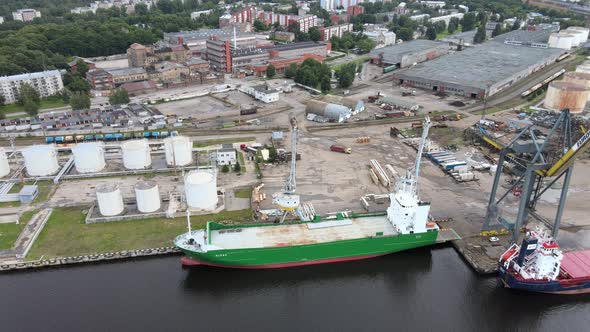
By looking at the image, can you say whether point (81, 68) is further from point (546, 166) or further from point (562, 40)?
point (562, 40)

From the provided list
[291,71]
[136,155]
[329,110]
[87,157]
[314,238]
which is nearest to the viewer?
[314,238]

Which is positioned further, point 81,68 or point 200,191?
point 81,68

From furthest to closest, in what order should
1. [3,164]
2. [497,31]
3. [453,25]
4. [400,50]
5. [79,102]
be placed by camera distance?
[453,25]
[497,31]
[400,50]
[79,102]
[3,164]

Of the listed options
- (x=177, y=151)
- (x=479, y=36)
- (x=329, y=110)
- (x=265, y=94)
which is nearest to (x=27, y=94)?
(x=177, y=151)

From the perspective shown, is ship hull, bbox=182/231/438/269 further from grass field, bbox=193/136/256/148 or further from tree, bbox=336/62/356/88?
tree, bbox=336/62/356/88

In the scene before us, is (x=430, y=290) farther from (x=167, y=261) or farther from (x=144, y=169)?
(x=144, y=169)

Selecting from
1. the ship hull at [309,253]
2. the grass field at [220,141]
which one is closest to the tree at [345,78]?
the grass field at [220,141]

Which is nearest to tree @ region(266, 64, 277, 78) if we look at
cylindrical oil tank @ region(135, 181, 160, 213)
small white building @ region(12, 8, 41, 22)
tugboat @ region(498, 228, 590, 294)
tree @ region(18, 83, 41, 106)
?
tree @ region(18, 83, 41, 106)

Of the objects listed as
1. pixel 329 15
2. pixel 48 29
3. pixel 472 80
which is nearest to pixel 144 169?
pixel 472 80
